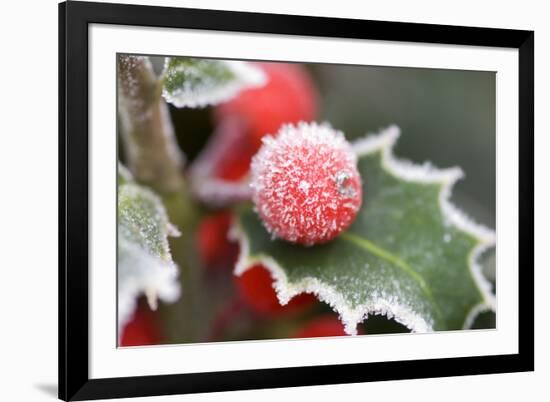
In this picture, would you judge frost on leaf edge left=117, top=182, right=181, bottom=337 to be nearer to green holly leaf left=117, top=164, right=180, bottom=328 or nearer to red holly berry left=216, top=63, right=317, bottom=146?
green holly leaf left=117, top=164, right=180, bottom=328

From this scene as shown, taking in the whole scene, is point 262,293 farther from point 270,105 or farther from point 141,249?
point 270,105

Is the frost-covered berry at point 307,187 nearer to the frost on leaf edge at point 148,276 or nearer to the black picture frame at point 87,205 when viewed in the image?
the frost on leaf edge at point 148,276

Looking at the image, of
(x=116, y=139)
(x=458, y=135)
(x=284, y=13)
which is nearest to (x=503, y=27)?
(x=458, y=135)

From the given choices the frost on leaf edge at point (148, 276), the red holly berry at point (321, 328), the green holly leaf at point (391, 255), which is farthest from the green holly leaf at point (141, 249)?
the red holly berry at point (321, 328)

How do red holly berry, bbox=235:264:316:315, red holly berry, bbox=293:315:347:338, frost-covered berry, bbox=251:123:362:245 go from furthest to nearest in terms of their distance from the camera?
red holly berry, bbox=293:315:347:338
red holly berry, bbox=235:264:316:315
frost-covered berry, bbox=251:123:362:245

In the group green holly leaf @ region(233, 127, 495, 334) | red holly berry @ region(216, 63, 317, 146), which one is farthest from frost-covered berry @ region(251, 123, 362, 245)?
red holly berry @ region(216, 63, 317, 146)

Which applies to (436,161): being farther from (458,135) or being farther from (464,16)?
(464,16)

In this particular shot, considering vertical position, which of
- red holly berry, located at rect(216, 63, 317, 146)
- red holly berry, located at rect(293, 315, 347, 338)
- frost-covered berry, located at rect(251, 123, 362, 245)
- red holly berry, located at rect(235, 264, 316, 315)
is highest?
red holly berry, located at rect(216, 63, 317, 146)
